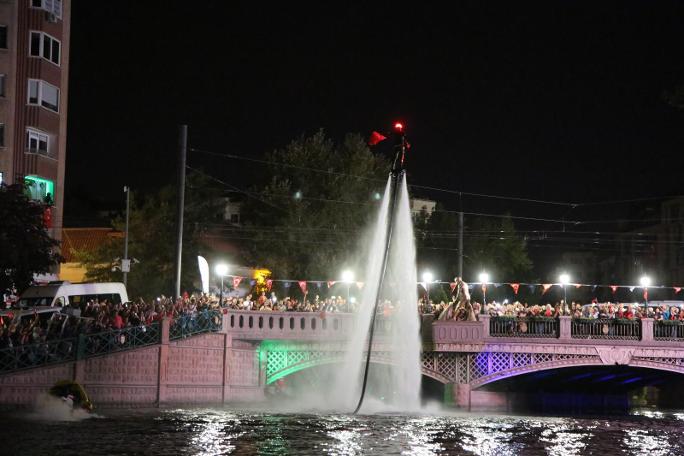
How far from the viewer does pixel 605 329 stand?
50.3 meters

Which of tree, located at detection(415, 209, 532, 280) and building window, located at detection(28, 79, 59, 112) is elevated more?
building window, located at detection(28, 79, 59, 112)

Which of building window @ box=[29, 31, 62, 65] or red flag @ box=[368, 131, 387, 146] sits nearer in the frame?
red flag @ box=[368, 131, 387, 146]

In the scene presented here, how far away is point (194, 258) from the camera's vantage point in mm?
70250

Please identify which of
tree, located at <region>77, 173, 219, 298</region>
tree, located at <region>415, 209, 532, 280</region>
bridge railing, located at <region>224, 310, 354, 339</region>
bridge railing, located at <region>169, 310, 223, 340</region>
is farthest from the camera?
tree, located at <region>415, 209, 532, 280</region>

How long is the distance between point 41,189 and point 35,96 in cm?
524

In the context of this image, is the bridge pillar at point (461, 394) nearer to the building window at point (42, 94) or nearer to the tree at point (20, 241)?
the tree at point (20, 241)

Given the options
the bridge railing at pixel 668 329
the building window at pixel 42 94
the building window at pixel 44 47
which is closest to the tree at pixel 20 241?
the building window at pixel 42 94

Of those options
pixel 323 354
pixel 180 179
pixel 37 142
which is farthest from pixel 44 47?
pixel 323 354

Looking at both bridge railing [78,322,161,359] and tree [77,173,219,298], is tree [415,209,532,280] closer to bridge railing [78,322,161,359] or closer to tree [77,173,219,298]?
tree [77,173,219,298]

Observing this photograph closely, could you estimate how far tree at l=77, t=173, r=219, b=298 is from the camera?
229ft

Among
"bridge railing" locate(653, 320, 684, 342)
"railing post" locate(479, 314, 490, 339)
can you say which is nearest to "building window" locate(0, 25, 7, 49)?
"railing post" locate(479, 314, 490, 339)

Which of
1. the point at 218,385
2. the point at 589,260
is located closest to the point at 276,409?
the point at 218,385

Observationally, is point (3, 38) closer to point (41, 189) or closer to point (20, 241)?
point (41, 189)

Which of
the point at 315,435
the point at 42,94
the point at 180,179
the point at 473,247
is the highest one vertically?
the point at 42,94
